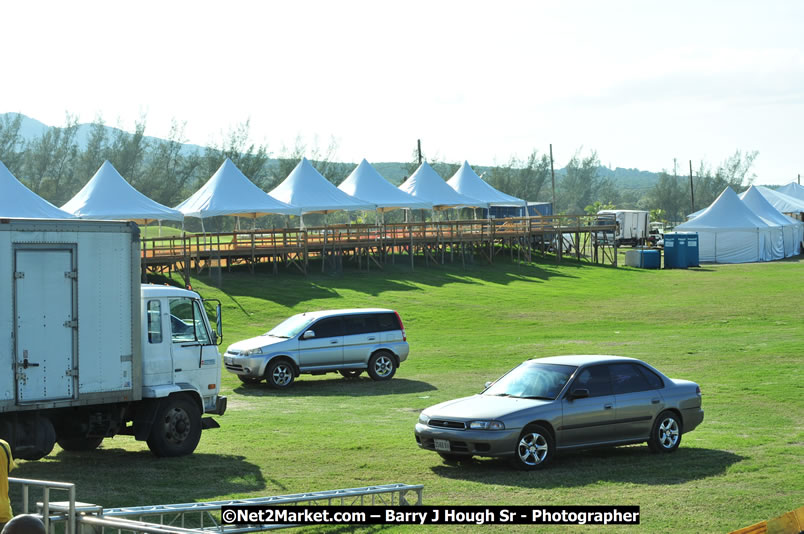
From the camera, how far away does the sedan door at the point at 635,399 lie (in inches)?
539

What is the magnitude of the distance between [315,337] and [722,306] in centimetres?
2252

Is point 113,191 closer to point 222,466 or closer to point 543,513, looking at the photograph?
point 222,466

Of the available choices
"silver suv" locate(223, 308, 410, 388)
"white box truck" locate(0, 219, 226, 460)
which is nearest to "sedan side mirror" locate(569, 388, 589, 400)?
"white box truck" locate(0, 219, 226, 460)

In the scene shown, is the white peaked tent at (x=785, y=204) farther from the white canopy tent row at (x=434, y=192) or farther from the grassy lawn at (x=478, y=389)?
the grassy lawn at (x=478, y=389)

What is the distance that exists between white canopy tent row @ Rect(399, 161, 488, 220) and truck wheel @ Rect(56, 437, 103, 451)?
45.0 m

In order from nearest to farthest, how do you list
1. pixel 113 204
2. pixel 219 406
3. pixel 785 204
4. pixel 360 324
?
pixel 219 406, pixel 360 324, pixel 113 204, pixel 785 204

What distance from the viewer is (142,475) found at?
12758mm

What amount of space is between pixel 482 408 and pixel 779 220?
72.6 metres

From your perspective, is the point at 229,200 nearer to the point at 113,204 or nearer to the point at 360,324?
the point at 113,204

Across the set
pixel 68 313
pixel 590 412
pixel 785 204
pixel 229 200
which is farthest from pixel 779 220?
pixel 68 313

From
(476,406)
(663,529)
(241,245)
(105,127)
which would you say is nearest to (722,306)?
(241,245)

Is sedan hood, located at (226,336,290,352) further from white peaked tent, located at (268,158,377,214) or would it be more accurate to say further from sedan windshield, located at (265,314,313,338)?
white peaked tent, located at (268,158,377,214)

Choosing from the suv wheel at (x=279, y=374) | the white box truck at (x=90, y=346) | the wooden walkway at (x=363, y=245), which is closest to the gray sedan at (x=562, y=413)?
the white box truck at (x=90, y=346)

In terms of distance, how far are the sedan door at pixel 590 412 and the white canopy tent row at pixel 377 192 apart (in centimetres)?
4181
